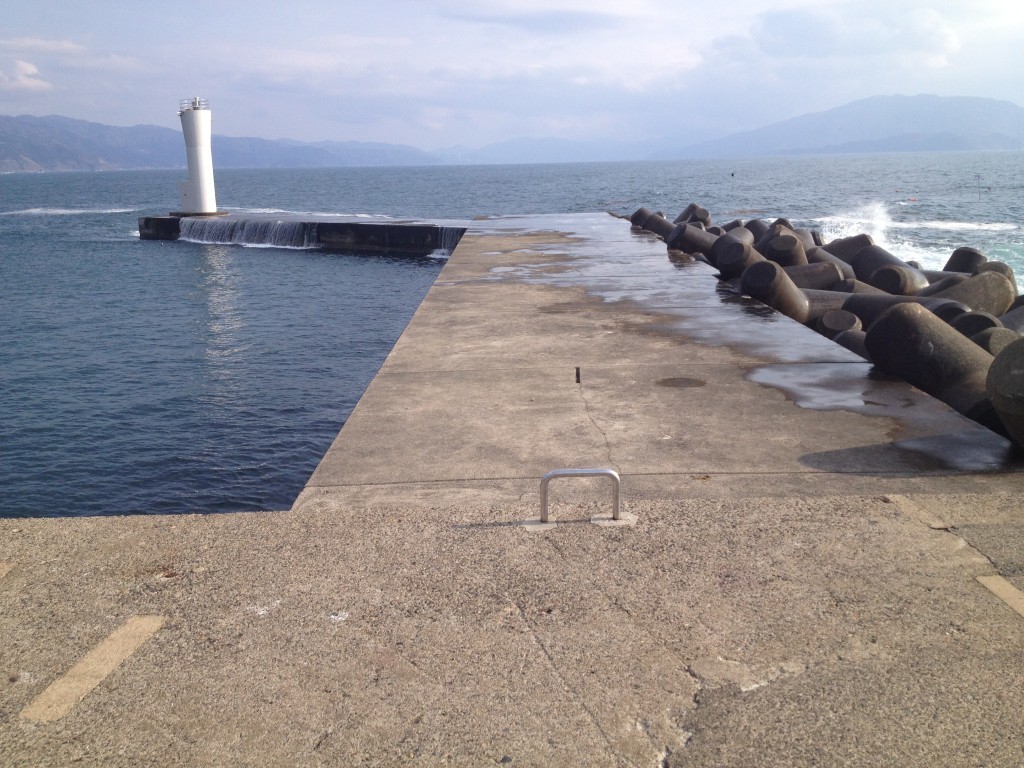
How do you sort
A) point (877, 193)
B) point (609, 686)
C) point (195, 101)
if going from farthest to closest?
point (877, 193), point (195, 101), point (609, 686)

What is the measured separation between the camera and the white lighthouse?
42469 millimetres

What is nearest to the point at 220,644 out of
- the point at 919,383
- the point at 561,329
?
the point at 919,383

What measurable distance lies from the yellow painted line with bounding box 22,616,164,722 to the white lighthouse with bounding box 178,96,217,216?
41955 mm

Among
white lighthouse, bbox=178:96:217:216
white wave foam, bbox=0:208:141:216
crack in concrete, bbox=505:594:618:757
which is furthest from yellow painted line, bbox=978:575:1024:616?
white wave foam, bbox=0:208:141:216

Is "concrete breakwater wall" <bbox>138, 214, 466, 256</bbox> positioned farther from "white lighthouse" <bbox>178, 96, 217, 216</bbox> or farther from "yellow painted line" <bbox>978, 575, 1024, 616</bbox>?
"yellow painted line" <bbox>978, 575, 1024, 616</bbox>

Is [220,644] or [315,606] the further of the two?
[315,606]

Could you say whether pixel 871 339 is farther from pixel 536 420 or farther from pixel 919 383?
pixel 536 420

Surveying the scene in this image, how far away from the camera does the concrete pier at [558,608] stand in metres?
2.81

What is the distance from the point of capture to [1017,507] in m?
4.50

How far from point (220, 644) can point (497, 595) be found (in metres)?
1.07

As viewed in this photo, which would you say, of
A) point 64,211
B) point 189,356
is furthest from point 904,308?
point 64,211

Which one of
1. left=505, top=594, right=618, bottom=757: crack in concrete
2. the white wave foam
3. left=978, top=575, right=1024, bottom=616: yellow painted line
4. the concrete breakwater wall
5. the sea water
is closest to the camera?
left=505, top=594, right=618, bottom=757: crack in concrete

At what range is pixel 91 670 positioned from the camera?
3.17 metres

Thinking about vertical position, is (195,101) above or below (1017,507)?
above
